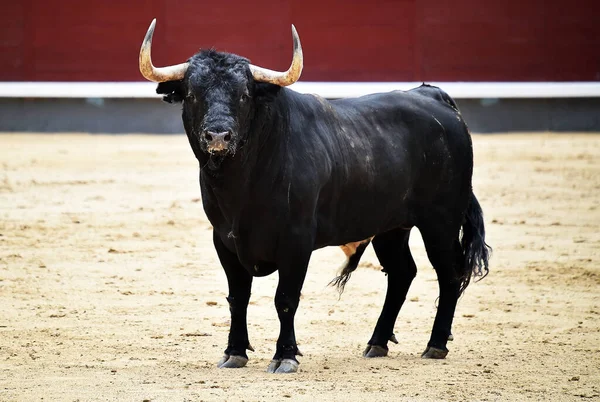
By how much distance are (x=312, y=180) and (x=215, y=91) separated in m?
0.49

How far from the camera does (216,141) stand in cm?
388

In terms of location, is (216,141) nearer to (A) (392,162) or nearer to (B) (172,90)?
(B) (172,90)

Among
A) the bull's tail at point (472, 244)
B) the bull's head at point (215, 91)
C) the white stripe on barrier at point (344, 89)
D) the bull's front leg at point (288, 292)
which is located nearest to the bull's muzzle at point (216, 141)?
the bull's head at point (215, 91)

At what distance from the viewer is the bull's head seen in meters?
3.92

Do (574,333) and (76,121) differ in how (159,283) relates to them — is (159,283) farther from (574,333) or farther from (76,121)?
(76,121)

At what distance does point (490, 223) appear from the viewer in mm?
7855

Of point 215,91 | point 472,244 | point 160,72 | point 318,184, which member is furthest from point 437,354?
point 160,72

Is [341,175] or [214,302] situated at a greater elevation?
[341,175]

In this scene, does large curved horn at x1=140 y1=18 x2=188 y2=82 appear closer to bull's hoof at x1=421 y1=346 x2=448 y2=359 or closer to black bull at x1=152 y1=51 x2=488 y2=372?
black bull at x1=152 y1=51 x2=488 y2=372

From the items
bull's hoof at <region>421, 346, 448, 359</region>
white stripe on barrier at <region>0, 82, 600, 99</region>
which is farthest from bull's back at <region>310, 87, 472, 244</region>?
white stripe on barrier at <region>0, 82, 600, 99</region>

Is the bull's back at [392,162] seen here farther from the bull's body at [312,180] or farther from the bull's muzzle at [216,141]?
the bull's muzzle at [216,141]

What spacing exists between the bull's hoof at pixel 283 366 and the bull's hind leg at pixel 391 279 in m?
0.53

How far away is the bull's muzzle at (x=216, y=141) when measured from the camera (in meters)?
3.88

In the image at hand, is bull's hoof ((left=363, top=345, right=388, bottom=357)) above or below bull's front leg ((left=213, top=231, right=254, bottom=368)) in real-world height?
below
